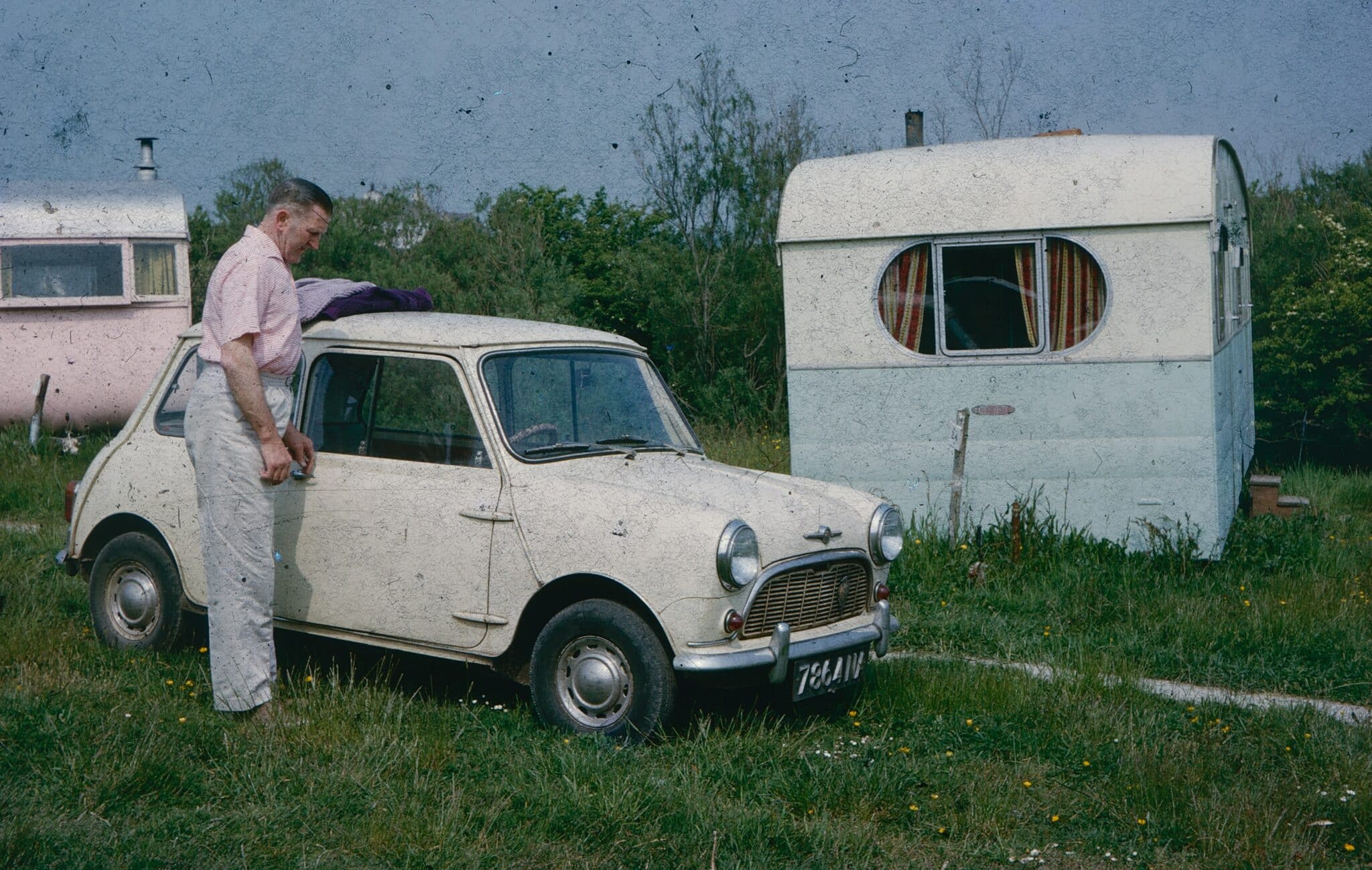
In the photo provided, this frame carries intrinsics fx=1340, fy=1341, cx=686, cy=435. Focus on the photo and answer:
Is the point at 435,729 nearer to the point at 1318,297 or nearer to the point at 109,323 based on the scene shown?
the point at 109,323

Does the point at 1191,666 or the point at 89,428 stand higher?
the point at 89,428

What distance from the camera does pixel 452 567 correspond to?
17.2 ft

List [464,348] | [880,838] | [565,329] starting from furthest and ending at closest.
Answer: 1. [565,329]
2. [464,348]
3. [880,838]

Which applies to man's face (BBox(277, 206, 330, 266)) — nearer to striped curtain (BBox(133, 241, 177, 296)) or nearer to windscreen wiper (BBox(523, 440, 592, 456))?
windscreen wiper (BBox(523, 440, 592, 456))

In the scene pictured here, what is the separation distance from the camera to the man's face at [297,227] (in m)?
5.37

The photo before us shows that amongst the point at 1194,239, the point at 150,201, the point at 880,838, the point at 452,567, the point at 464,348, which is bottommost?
the point at 880,838

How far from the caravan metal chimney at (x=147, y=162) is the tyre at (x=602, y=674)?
41.7ft

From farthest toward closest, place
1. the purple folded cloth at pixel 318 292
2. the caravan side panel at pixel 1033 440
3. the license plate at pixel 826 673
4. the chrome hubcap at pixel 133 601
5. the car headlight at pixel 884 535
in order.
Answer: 1. the caravan side panel at pixel 1033 440
2. the chrome hubcap at pixel 133 601
3. the purple folded cloth at pixel 318 292
4. the car headlight at pixel 884 535
5. the license plate at pixel 826 673

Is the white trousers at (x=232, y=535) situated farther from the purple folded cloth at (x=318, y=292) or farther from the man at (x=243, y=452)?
the purple folded cloth at (x=318, y=292)

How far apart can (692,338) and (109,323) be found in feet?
21.3

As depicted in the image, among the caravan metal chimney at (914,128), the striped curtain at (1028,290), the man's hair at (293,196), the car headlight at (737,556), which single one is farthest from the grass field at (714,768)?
the caravan metal chimney at (914,128)

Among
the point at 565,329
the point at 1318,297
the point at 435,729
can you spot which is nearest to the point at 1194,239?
the point at 565,329

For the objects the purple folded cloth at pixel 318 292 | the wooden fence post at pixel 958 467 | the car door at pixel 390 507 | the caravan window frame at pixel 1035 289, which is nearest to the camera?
the car door at pixel 390 507

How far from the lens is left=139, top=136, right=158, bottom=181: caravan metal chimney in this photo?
15.9 meters
